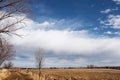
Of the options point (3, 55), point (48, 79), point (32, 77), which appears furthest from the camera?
point (3, 55)

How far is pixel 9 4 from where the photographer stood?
17.6 meters

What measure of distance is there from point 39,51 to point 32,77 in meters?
55.9

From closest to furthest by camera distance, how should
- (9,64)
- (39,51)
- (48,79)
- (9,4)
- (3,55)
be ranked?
(9,4)
(48,79)
(3,55)
(9,64)
(39,51)

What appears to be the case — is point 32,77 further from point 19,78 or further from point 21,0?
point 21,0

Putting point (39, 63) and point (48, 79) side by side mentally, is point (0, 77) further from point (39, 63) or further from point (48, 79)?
point (39, 63)

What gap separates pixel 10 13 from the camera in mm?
17719

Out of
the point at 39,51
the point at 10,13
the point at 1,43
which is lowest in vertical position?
the point at 1,43

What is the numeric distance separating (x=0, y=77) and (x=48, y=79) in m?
6.16

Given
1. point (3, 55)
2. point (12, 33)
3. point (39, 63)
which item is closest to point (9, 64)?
point (39, 63)

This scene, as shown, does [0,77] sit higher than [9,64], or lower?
lower

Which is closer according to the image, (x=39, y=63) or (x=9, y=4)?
(x=9, y=4)

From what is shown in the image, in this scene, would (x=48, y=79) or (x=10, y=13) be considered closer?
(x=10, y=13)

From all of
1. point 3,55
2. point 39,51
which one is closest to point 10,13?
point 3,55

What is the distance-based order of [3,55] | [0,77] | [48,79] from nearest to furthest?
1. [0,77]
2. [48,79]
3. [3,55]
